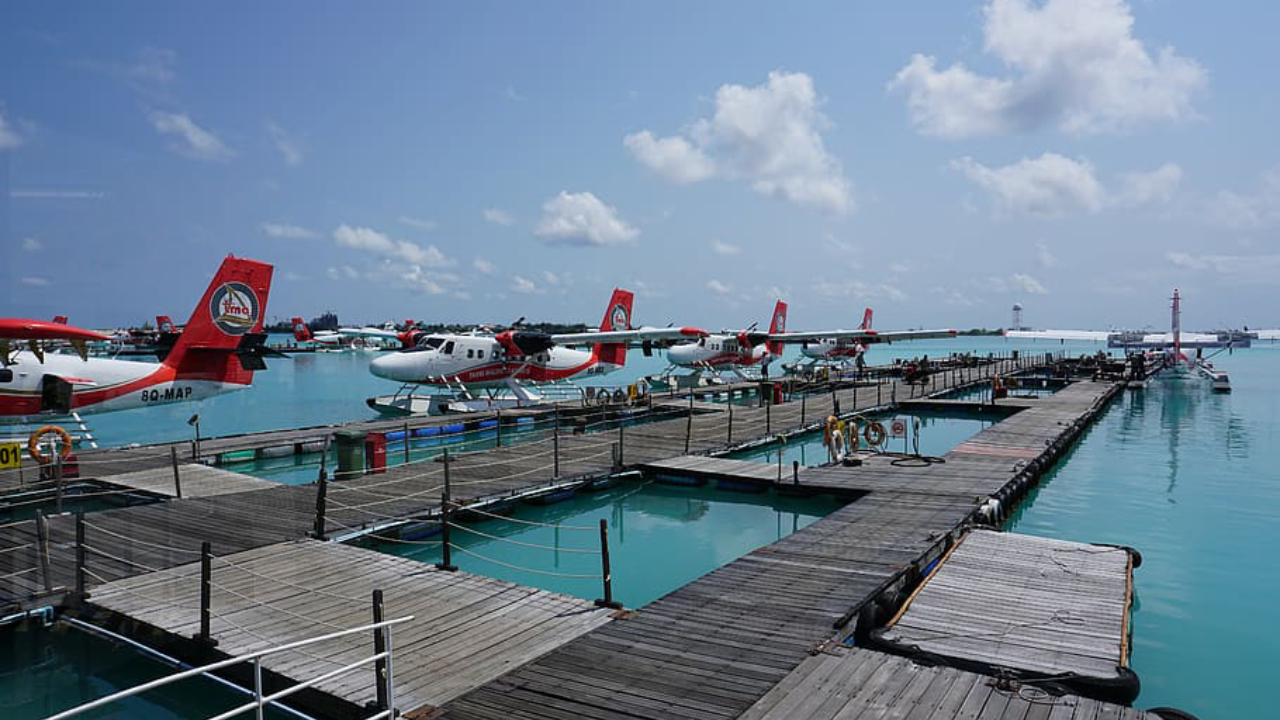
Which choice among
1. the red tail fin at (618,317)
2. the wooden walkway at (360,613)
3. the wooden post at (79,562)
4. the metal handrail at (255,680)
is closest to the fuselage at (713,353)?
the red tail fin at (618,317)

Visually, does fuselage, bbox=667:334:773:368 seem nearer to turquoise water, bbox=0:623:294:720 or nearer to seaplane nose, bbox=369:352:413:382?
seaplane nose, bbox=369:352:413:382

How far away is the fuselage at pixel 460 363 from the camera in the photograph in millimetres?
29391

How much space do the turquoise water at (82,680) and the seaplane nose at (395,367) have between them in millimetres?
20603

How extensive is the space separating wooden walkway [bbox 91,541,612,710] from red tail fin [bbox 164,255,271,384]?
13.0 meters

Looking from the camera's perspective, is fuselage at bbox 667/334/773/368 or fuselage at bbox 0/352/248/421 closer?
fuselage at bbox 0/352/248/421

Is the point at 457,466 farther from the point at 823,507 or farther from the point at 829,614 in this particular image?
the point at 829,614

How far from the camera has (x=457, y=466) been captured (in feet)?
57.7

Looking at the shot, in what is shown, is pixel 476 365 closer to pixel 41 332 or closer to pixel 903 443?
pixel 903 443

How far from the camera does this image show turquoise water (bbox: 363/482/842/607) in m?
11.9

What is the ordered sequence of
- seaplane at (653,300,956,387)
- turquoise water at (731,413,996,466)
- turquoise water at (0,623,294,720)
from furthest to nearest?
seaplane at (653,300,956,387) → turquoise water at (731,413,996,466) → turquoise water at (0,623,294,720)

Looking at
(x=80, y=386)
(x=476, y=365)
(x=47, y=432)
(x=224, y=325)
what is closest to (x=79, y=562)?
(x=47, y=432)

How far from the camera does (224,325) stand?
2136 centimetres

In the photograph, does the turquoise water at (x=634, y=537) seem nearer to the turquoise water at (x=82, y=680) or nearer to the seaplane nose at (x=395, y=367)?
the turquoise water at (x=82, y=680)

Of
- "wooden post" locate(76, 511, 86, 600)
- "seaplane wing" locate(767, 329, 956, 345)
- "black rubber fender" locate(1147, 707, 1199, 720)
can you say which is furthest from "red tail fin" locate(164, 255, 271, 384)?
"seaplane wing" locate(767, 329, 956, 345)
